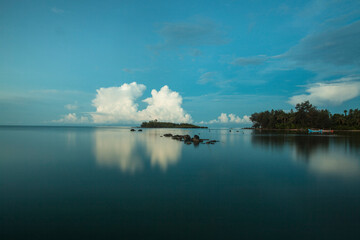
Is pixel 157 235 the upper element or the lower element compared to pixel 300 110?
lower

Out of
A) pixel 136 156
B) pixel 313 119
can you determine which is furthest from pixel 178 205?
pixel 313 119

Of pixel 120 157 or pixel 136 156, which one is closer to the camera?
pixel 120 157

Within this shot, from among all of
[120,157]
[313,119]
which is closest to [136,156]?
[120,157]

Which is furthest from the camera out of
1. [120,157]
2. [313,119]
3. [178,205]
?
[313,119]

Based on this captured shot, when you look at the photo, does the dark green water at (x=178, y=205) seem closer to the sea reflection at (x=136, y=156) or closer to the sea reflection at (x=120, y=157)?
the sea reflection at (x=120, y=157)

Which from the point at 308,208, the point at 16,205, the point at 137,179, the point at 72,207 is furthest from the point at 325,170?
the point at 16,205

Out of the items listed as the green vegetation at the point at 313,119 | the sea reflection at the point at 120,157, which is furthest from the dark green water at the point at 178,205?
the green vegetation at the point at 313,119

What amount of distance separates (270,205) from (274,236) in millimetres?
2594

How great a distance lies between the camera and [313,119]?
123312 millimetres

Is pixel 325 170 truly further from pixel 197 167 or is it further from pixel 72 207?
pixel 72 207

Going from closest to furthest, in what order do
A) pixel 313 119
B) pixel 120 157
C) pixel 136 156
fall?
pixel 120 157 < pixel 136 156 < pixel 313 119

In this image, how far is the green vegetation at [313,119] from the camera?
121 meters

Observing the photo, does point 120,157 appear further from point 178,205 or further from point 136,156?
point 178,205

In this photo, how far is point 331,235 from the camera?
6586mm
